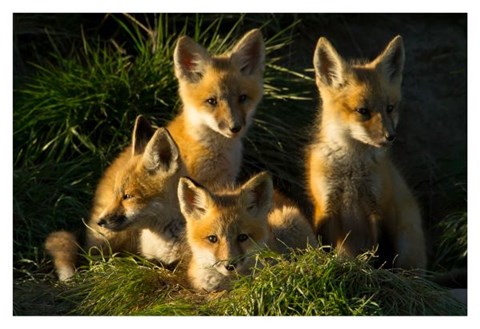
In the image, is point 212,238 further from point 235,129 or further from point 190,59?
point 190,59

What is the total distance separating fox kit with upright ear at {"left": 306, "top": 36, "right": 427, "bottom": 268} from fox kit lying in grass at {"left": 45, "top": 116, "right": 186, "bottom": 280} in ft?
3.50

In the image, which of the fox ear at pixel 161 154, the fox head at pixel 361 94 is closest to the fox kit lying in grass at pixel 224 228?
the fox ear at pixel 161 154

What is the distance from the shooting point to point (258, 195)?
6254 millimetres

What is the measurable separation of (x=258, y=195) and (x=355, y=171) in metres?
0.98

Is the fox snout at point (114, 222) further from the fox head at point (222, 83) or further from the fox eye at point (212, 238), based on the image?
the fox head at point (222, 83)

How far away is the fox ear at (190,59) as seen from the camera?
7.31 metres

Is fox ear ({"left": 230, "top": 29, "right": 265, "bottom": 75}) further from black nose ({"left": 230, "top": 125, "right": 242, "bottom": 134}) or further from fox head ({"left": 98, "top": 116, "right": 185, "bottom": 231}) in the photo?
fox head ({"left": 98, "top": 116, "right": 185, "bottom": 231})

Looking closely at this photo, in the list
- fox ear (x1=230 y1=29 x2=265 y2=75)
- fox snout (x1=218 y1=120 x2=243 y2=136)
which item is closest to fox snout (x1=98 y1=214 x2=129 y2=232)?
fox snout (x1=218 y1=120 x2=243 y2=136)

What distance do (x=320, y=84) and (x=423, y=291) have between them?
1.76 metres

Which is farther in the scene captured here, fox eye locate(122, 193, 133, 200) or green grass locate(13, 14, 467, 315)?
fox eye locate(122, 193, 133, 200)

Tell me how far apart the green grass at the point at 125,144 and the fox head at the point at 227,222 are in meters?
0.17

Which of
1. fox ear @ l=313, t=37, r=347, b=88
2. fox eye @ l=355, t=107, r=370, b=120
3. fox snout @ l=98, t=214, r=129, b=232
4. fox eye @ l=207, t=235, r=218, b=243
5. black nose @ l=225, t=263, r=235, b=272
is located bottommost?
black nose @ l=225, t=263, r=235, b=272

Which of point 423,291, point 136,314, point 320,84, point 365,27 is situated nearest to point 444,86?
point 365,27

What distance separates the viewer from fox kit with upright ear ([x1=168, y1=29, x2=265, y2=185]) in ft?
23.3
